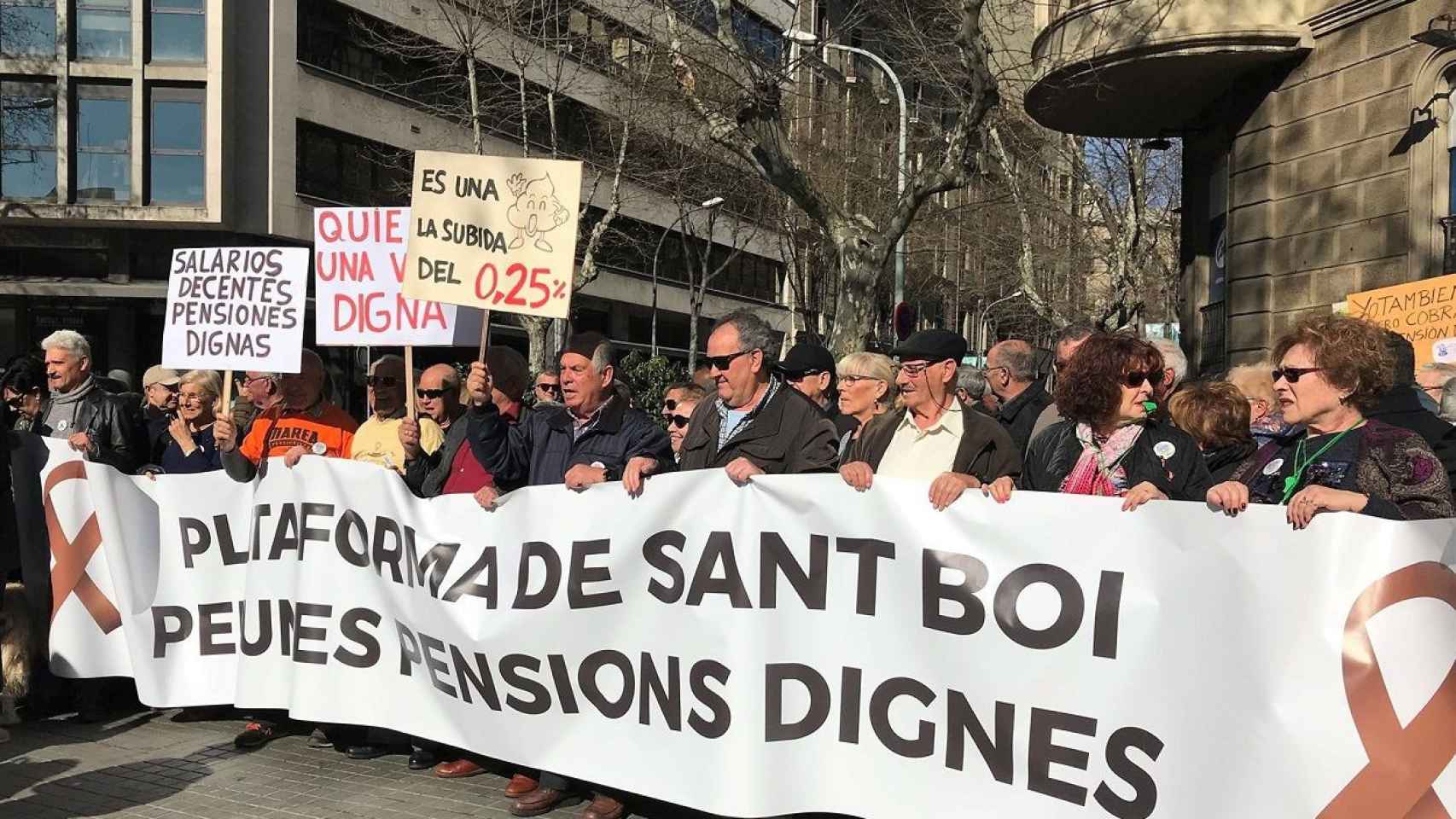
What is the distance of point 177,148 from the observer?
29.7 meters

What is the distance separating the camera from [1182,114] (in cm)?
1675

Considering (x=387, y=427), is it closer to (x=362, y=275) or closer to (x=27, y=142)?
(x=362, y=275)

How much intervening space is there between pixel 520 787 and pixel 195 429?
2.96 metres

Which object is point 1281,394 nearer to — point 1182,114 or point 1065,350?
point 1065,350

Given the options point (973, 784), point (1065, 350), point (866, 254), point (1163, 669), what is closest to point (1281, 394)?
point (1163, 669)

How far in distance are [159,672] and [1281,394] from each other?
4911 millimetres

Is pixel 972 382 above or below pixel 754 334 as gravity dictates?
below

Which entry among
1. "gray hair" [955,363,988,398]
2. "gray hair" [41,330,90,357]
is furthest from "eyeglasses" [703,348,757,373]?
"gray hair" [41,330,90,357]

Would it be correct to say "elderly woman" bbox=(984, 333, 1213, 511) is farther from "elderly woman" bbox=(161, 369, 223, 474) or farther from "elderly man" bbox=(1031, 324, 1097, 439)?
"elderly woman" bbox=(161, 369, 223, 474)

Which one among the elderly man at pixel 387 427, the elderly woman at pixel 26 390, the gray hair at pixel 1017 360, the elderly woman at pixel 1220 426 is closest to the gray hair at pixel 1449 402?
the elderly woman at pixel 1220 426

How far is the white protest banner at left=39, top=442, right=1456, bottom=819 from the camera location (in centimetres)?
352

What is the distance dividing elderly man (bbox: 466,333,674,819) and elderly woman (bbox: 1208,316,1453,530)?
2.13 metres

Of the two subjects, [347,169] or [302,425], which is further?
[347,169]

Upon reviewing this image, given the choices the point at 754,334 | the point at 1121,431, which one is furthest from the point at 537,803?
the point at 1121,431
